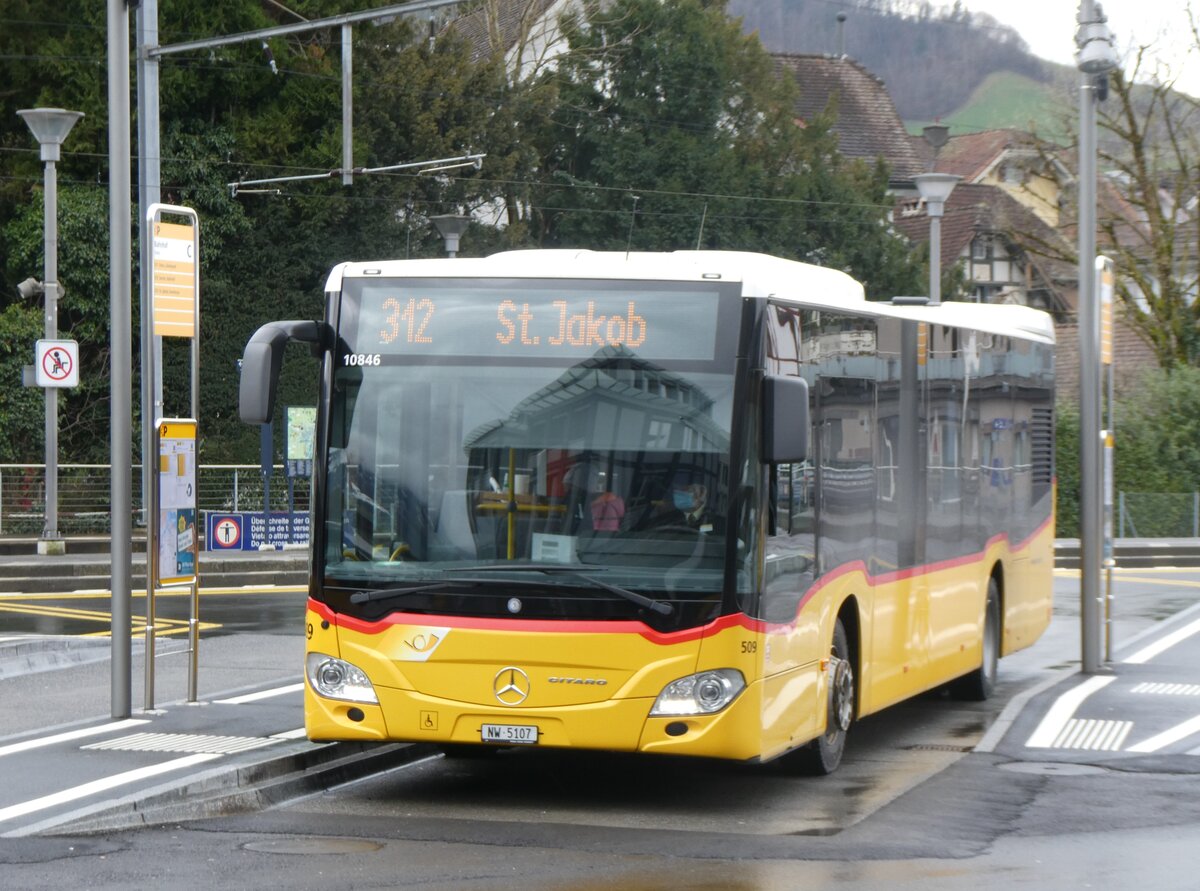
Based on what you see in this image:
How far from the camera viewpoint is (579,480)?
363 inches

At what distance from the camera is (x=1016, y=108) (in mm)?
73125

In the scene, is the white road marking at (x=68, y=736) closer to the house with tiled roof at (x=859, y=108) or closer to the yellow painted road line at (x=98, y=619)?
the yellow painted road line at (x=98, y=619)

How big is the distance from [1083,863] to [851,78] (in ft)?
233

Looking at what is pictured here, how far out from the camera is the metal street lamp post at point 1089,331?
15.7 m

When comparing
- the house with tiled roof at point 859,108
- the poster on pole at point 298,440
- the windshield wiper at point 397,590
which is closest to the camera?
the windshield wiper at point 397,590

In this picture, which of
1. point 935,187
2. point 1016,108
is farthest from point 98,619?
point 1016,108

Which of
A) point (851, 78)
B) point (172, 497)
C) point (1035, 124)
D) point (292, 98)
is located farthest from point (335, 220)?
point (851, 78)

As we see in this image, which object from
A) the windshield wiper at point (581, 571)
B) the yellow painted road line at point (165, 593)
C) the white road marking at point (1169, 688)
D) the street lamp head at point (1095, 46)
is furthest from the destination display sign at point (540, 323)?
the yellow painted road line at point (165, 593)

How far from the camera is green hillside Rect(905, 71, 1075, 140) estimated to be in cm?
4612

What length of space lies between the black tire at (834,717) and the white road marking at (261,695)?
395 centimetres

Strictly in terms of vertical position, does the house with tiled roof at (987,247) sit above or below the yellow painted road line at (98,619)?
above

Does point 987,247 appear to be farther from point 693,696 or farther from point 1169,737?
point 693,696

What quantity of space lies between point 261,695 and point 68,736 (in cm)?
224

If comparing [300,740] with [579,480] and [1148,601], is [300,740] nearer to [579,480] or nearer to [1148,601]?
[579,480]
